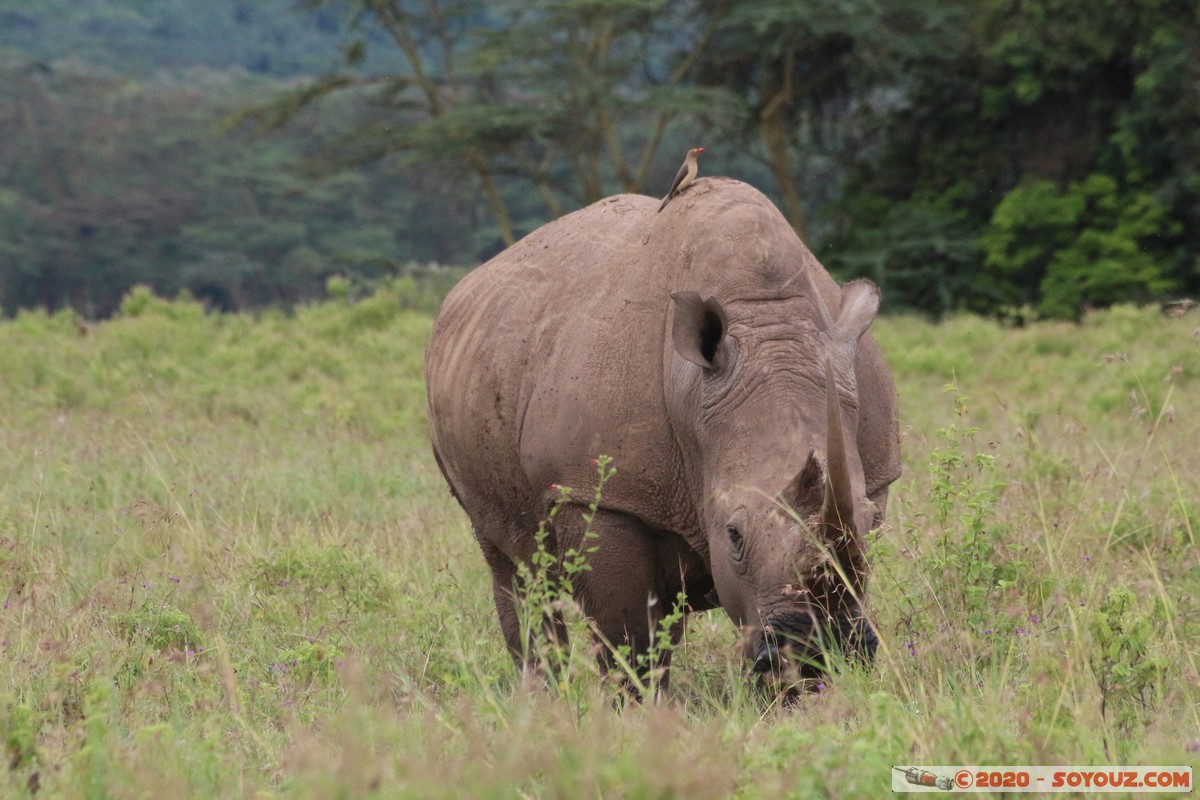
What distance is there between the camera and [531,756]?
2.95 meters

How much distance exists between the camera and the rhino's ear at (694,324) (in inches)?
165

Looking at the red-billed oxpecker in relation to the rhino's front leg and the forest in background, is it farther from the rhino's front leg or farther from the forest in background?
the forest in background

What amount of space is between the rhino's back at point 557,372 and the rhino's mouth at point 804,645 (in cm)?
67

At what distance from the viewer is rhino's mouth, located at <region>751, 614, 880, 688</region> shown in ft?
12.7

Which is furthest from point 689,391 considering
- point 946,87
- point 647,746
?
point 946,87

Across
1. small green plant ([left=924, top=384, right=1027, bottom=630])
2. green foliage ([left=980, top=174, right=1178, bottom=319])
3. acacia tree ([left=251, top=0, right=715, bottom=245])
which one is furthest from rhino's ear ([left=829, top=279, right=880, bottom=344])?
acacia tree ([left=251, top=0, right=715, bottom=245])

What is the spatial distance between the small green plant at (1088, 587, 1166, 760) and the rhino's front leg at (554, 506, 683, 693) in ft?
3.89

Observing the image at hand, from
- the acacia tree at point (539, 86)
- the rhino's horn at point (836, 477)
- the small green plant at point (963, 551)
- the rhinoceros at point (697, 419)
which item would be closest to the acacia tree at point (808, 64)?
the acacia tree at point (539, 86)

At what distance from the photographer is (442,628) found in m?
5.59

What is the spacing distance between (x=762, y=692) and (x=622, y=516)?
26.3 inches

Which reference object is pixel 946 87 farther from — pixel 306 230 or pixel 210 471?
pixel 306 230

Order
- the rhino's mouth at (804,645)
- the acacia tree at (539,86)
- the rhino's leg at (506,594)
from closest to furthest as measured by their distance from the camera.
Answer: the rhino's mouth at (804,645) → the rhino's leg at (506,594) → the acacia tree at (539,86)

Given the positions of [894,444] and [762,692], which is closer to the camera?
[762,692]

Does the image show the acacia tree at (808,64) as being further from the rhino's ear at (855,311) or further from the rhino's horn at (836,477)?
the rhino's horn at (836,477)
